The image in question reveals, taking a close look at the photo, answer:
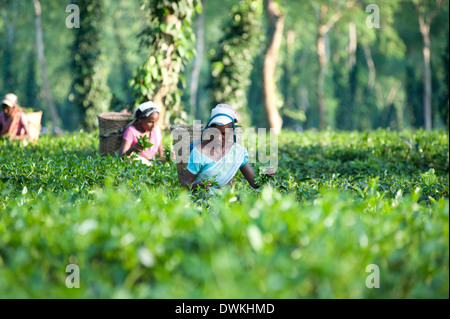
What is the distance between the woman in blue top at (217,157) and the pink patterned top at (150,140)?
74.3 inches

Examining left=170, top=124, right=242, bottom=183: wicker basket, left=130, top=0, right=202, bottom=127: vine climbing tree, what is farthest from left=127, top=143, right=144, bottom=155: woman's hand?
left=130, top=0, right=202, bottom=127: vine climbing tree

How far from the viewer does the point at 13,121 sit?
9.62m

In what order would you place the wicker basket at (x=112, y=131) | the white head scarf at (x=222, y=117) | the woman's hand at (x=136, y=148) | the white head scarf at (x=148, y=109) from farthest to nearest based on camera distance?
the wicker basket at (x=112, y=131) → the woman's hand at (x=136, y=148) → the white head scarf at (x=148, y=109) → the white head scarf at (x=222, y=117)

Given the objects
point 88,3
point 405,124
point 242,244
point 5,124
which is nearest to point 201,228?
point 242,244

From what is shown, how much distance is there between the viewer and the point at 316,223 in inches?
93.7

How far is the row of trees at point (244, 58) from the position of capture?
10.3 metres

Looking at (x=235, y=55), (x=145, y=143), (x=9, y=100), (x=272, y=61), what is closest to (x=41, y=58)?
(x=235, y=55)

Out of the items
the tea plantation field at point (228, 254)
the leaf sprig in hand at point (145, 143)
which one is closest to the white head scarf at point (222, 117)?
the leaf sprig in hand at point (145, 143)

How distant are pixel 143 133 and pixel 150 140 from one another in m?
0.16

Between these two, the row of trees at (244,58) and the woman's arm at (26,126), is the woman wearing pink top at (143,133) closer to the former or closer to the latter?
the row of trees at (244,58)

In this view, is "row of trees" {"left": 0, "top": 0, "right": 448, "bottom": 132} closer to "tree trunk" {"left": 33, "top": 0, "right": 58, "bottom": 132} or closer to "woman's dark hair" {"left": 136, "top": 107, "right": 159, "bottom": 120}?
"tree trunk" {"left": 33, "top": 0, "right": 58, "bottom": 132}

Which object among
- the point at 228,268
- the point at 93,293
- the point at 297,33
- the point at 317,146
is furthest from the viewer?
the point at 297,33

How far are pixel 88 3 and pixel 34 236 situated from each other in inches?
708
